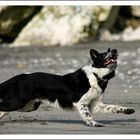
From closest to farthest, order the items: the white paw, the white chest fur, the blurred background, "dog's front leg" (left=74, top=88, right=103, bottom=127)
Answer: the white paw
"dog's front leg" (left=74, top=88, right=103, bottom=127)
the white chest fur
the blurred background

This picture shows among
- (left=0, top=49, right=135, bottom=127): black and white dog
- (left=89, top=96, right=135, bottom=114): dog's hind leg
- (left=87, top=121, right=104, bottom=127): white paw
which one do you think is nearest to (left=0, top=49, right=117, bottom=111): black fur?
(left=0, top=49, right=135, bottom=127): black and white dog

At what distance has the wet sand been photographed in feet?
29.8

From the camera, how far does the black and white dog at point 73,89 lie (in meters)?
9.53

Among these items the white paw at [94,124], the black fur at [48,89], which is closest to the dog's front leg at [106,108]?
the black fur at [48,89]

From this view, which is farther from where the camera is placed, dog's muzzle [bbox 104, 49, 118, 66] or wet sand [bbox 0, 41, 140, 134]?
dog's muzzle [bbox 104, 49, 118, 66]

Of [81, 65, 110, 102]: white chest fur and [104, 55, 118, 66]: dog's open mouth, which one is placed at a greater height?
[104, 55, 118, 66]: dog's open mouth

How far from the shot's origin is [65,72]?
16.6 meters

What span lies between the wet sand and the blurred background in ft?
4.33

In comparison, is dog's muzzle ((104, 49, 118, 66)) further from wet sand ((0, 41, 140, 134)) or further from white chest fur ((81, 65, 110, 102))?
wet sand ((0, 41, 140, 134))

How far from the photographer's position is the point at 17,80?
974 centimetres

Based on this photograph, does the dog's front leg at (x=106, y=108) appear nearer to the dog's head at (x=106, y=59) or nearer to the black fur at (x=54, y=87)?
the black fur at (x=54, y=87)

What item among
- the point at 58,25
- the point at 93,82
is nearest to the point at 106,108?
the point at 93,82

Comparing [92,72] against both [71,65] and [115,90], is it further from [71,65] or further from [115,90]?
[71,65]

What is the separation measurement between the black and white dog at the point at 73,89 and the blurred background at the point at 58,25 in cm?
1372
